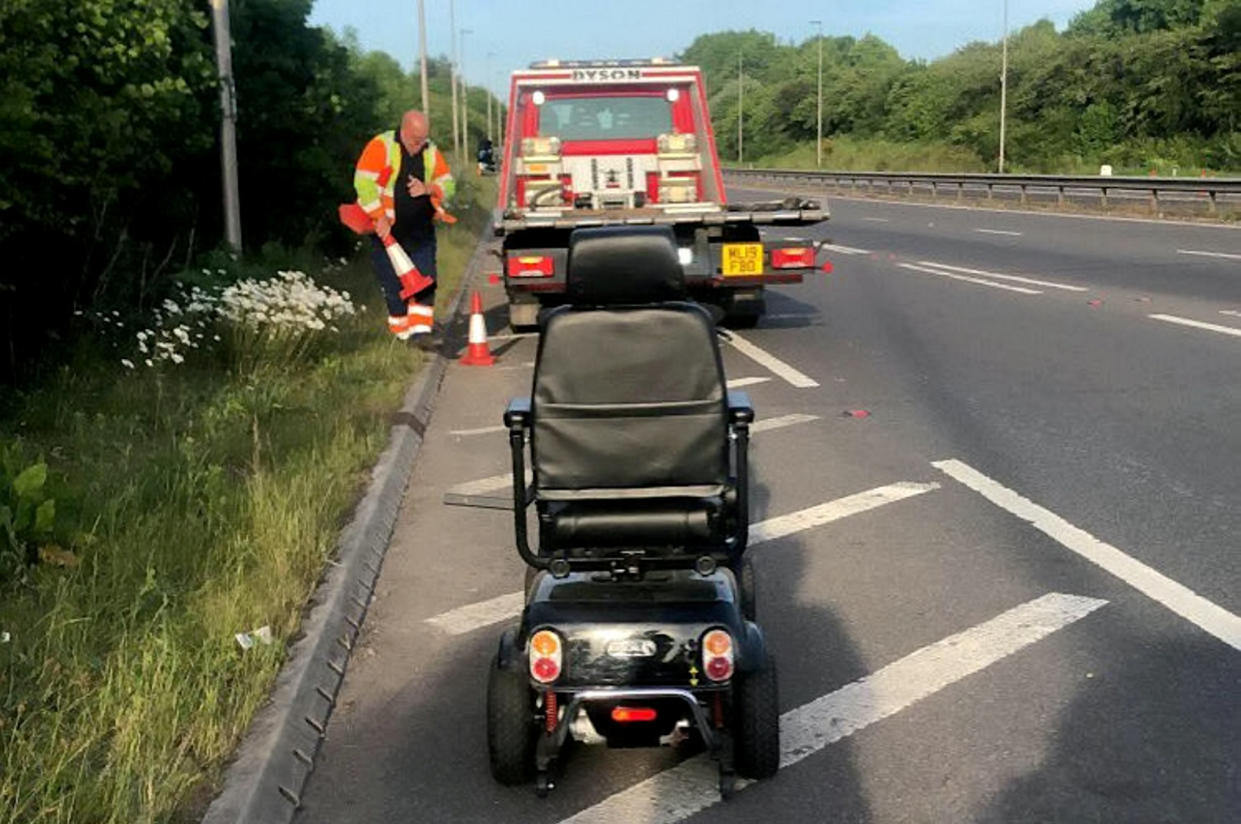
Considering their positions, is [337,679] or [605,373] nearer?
[605,373]

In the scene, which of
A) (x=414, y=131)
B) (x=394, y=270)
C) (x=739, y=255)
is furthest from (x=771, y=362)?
(x=414, y=131)

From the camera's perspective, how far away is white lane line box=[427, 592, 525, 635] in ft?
17.7

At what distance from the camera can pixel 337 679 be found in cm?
486

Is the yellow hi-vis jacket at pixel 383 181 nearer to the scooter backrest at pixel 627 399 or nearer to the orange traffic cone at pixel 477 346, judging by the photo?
the orange traffic cone at pixel 477 346

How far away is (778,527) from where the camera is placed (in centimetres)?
670

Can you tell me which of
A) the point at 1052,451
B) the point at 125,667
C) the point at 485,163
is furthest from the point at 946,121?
the point at 125,667

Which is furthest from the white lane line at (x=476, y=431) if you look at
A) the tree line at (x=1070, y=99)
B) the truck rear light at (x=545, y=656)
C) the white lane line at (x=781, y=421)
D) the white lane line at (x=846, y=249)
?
the tree line at (x=1070, y=99)

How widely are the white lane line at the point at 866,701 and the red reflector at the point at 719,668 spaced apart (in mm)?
372

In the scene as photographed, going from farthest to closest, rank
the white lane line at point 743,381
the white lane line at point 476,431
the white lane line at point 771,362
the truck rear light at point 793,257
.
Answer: the truck rear light at point 793,257 → the white lane line at point 771,362 → the white lane line at point 743,381 → the white lane line at point 476,431

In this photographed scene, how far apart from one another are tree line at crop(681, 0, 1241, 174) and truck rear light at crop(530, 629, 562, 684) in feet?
163

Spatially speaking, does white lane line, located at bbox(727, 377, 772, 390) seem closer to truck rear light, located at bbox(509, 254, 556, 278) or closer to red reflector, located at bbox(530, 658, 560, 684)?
truck rear light, located at bbox(509, 254, 556, 278)

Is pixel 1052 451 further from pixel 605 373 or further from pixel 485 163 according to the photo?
pixel 485 163

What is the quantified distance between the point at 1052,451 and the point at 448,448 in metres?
3.73

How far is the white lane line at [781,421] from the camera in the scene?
9.11 meters
